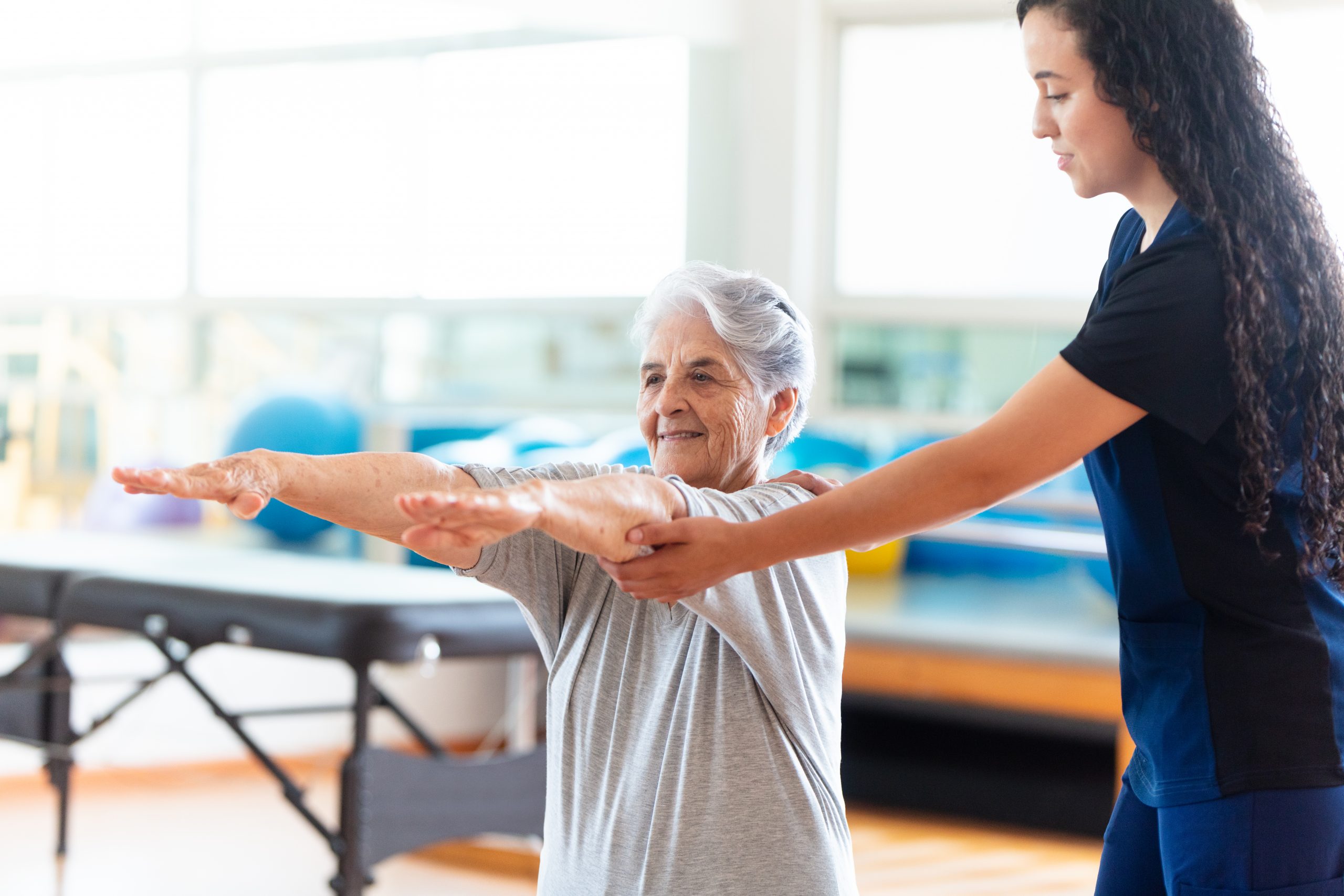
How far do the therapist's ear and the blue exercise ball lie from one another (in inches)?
107

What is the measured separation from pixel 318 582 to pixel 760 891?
1680 mm

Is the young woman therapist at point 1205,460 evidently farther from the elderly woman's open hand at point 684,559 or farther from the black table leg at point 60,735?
the black table leg at point 60,735

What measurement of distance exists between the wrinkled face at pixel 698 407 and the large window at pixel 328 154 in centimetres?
289

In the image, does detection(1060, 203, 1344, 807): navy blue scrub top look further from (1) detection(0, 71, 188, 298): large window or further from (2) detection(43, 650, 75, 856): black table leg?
(1) detection(0, 71, 188, 298): large window

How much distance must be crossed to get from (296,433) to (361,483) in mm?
2918

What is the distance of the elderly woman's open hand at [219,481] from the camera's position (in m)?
1.11

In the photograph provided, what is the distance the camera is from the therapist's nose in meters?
1.22

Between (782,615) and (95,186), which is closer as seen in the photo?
(782,615)

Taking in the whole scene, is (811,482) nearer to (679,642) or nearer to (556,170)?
(679,642)

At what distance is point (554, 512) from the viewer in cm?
107

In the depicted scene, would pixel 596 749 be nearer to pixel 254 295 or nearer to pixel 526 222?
pixel 526 222

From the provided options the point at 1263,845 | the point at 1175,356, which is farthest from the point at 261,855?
the point at 1175,356

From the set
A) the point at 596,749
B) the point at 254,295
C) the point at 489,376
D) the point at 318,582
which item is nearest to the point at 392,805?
the point at 318,582

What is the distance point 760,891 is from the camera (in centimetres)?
127
